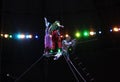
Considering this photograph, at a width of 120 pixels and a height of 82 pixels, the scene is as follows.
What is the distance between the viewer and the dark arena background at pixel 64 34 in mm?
11164

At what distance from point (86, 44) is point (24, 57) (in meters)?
3.00

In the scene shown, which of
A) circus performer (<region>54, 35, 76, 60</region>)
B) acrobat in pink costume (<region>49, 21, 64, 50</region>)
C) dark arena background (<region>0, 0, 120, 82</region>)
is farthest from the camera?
dark arena background (<region>0, 0, 120, 82</region>)

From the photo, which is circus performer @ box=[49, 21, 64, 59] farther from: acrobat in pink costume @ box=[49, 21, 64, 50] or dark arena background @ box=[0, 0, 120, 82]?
dark arena background @ box=[0, 0, 120, 82]

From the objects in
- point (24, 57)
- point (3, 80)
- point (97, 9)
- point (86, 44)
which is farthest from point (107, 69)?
point (3, 80)

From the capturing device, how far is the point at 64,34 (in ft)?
36.8

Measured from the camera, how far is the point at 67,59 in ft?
35.5

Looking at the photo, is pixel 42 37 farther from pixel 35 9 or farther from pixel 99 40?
pixel 99 40

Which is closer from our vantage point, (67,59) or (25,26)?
(67,59)

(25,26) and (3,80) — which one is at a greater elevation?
(25,26)

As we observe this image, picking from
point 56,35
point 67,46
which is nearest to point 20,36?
point 67,46

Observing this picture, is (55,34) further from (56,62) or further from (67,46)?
(56,62)

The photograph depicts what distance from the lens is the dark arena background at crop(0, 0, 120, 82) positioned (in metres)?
11.2

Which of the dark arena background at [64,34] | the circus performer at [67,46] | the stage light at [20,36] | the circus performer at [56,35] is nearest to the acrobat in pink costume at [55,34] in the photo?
the circus performer at [56,35]

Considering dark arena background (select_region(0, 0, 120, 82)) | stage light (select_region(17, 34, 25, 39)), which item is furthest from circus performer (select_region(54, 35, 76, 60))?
stage light (select_region(17, 34, 25, 39))
